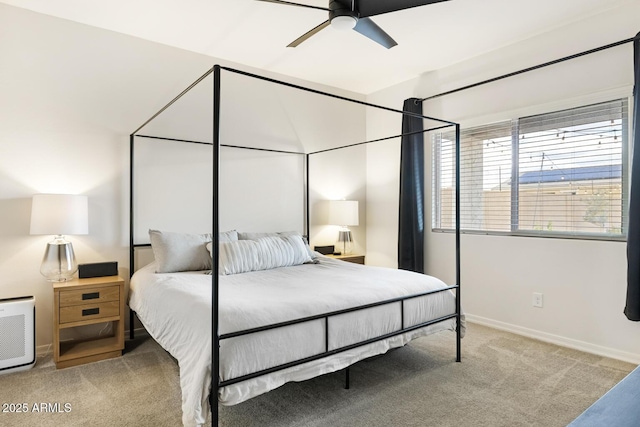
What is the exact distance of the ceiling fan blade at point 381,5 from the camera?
209 cm

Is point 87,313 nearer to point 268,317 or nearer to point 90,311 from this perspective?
point 90,311

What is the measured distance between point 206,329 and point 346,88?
12.4 feet

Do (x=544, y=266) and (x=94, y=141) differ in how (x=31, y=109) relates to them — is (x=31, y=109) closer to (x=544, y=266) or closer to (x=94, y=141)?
(x=94, y=141)

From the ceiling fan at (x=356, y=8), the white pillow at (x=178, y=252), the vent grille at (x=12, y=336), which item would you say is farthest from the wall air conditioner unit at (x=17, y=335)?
the ceiling fan at (x=356, y=8)

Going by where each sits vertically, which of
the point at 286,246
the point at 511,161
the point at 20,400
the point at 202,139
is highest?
the point at 202,139

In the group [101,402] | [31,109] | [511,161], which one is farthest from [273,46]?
[101,402]

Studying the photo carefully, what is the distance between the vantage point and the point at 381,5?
84.4 inches

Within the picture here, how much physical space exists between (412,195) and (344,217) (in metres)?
0.81

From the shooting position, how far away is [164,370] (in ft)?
8.63

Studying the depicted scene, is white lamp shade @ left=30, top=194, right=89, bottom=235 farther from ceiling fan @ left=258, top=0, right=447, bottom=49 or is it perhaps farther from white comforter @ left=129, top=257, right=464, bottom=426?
ceiling fan @ left=258, top=0, right=447, bottom=49

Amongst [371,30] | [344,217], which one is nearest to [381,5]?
[371,30]

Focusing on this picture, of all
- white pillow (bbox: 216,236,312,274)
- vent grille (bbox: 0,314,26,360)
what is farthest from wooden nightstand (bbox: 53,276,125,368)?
white pillow (bbox: 216,236,312,274)

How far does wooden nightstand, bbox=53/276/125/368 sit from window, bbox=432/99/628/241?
3266mm

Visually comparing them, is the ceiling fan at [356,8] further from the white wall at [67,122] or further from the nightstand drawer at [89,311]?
the nightstand drawer at [89,311]
